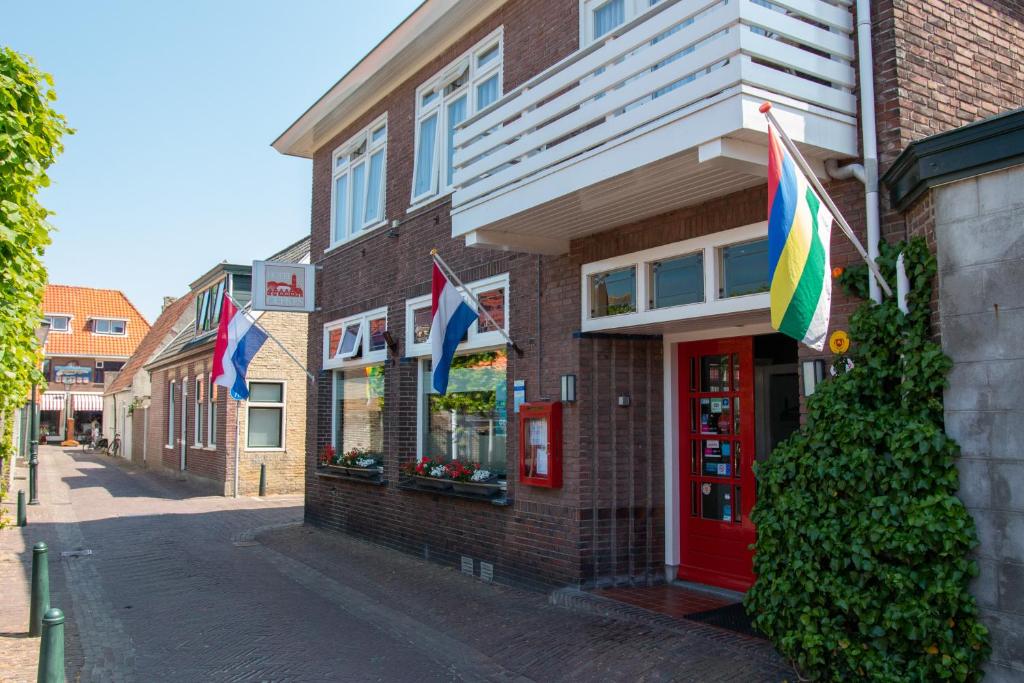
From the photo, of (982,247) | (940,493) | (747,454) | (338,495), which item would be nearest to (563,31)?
(747,454)

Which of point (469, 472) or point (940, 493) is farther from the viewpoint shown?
point (469, 472)

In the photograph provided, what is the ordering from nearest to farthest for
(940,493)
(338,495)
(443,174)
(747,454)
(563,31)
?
(940,493) → (747,454) → (563,31) → (443,174) → (338,495)

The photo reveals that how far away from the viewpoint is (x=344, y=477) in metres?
12.9

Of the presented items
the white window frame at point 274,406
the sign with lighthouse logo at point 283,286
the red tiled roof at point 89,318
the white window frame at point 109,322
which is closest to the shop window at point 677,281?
the sign with lighthouse logo at point 283,286

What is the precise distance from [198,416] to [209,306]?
3196 millimetres

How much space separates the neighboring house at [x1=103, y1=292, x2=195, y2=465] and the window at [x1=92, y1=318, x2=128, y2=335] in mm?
15248

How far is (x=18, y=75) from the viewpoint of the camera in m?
6.74

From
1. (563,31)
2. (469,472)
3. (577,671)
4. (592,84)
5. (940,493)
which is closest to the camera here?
(940,493)

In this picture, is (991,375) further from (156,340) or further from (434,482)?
(156,340)

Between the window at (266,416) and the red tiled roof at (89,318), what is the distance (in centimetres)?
3734

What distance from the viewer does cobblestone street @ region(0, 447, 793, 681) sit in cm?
635

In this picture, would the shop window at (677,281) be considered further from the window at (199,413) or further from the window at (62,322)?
the window at (62,322)

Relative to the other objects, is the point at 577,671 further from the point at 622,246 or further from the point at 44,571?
the point at 44,571

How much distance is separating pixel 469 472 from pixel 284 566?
3084mm
